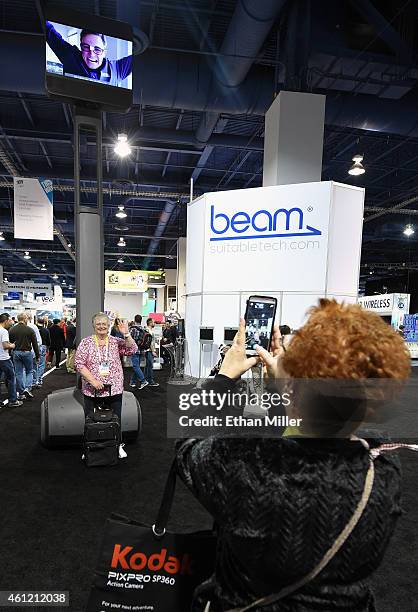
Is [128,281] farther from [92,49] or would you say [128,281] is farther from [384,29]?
[92,49]

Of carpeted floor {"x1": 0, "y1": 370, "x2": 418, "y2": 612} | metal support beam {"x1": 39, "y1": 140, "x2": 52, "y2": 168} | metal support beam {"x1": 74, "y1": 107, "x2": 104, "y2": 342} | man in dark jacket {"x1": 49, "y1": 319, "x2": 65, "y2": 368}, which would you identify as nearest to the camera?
carpeted floor {"x1": 0, "y1": 370, "x2": 418, "y2": 612}

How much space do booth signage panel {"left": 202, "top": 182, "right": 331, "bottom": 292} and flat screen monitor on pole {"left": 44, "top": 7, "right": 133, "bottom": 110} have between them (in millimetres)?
3246

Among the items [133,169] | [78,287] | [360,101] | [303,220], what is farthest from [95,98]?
[133,169]

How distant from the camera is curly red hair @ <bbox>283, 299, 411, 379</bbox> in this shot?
751 millimetres

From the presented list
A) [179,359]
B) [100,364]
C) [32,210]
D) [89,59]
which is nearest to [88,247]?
[100,364]

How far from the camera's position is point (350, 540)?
730 mm

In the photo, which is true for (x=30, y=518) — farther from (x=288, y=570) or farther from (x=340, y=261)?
(x=340, y=261)

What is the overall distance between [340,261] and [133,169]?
871 centimetres

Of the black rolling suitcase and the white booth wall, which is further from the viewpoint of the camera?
the white booth wall

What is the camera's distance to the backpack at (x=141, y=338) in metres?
8.41

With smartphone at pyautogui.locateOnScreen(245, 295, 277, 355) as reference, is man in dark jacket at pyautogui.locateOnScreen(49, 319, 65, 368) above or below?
below

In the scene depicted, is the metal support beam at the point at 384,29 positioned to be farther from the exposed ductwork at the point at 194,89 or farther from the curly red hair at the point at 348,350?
the curly red hair at the point at 348,350

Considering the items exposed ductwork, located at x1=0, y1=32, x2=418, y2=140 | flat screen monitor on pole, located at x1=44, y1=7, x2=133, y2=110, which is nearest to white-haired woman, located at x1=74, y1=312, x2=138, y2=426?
flat screen monitor on pole, located at x1=44, y1=7, x2=133, y2=110

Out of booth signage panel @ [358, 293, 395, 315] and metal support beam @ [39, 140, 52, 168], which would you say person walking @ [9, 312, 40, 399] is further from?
booth signage panel @ [358, 293, 395, 315]
